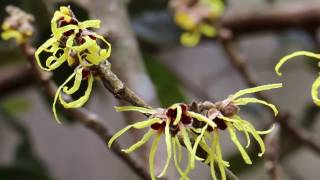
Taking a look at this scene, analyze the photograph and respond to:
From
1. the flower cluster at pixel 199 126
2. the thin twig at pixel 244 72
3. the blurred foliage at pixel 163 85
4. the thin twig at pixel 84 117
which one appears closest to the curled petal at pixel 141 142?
the flower cluster at pixel 199 126

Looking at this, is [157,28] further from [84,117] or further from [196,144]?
[196,144]

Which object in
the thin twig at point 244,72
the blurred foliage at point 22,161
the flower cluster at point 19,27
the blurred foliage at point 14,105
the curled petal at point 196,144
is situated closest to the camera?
the curled petal at point 196,144

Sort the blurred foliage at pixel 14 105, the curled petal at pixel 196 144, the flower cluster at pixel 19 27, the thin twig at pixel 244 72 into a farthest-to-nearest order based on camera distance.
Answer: the blurred foliage at pixel 14 105 → the thin twig at pixel 244 72 → the flower cluster at pixel 19 27 → the curled petal at pixel 196 144

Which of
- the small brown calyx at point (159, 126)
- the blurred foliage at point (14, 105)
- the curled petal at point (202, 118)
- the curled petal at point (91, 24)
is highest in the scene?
the blurred foliage at point (14, 105)

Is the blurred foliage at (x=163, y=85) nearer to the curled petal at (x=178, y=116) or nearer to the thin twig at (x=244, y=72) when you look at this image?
the thin twig at (x=244, y=72)

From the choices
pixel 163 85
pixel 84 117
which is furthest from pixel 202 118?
pixel 163 85

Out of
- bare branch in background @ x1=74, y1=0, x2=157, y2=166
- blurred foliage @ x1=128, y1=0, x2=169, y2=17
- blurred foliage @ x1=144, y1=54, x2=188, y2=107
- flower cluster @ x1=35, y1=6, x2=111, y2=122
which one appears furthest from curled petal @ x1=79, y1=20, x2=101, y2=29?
blurred foliage @ x1=128, y1=0, x2=169, y2=17
